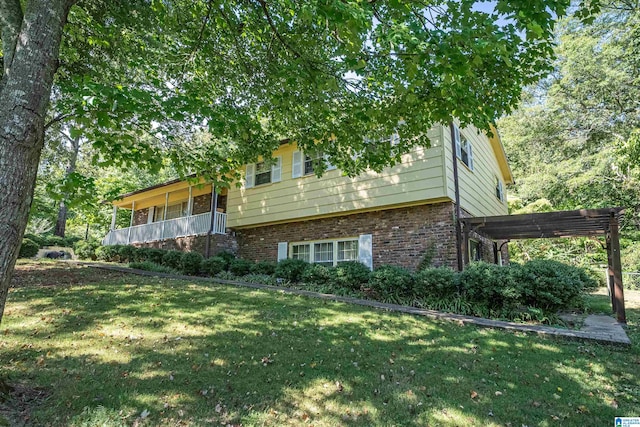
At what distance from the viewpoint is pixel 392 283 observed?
27.4 ft

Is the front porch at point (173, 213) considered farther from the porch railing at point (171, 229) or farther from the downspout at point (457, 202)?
the downspout at point (457, 202)

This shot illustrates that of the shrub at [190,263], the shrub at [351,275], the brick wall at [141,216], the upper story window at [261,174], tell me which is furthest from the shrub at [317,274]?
the brick wall at [141,216]

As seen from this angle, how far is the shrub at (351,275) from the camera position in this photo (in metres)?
9.12

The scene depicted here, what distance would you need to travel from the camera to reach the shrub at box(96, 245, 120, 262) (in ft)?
51.6

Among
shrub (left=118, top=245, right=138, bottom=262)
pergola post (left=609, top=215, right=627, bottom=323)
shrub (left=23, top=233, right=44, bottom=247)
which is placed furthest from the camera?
shrub (left=23, top=233, right=44, bottom=247)

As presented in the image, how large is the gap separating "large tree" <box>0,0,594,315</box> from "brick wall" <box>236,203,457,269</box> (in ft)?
12.5

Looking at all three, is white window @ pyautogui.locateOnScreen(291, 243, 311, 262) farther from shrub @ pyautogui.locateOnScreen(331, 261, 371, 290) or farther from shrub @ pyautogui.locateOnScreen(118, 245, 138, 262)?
shrub @ pyautogui.locateOnScreen(118, 245, 138, 262)

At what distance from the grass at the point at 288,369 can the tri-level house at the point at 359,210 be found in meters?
2.46

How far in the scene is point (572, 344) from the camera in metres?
5.43

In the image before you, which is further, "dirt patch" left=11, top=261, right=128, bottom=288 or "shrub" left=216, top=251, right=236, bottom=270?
"shrub" left=216, top=251, right=236, bottom=270

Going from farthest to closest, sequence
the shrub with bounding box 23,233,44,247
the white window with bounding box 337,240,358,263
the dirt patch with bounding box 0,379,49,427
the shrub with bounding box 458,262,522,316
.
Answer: the shrub with bounding box 23,233,44,247 → the white window with bounding box 337,240,358,263 → the shrub with bounding box 458,262,522,316 → the dirt patch with bounding box 0,379,49,427

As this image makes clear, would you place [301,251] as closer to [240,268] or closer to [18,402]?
[240,268]

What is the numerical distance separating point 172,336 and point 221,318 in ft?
3.56

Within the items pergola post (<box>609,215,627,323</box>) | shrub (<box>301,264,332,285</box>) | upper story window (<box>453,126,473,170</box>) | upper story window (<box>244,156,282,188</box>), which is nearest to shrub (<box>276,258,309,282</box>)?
shrub (<box>301,264,332,285</box>)
